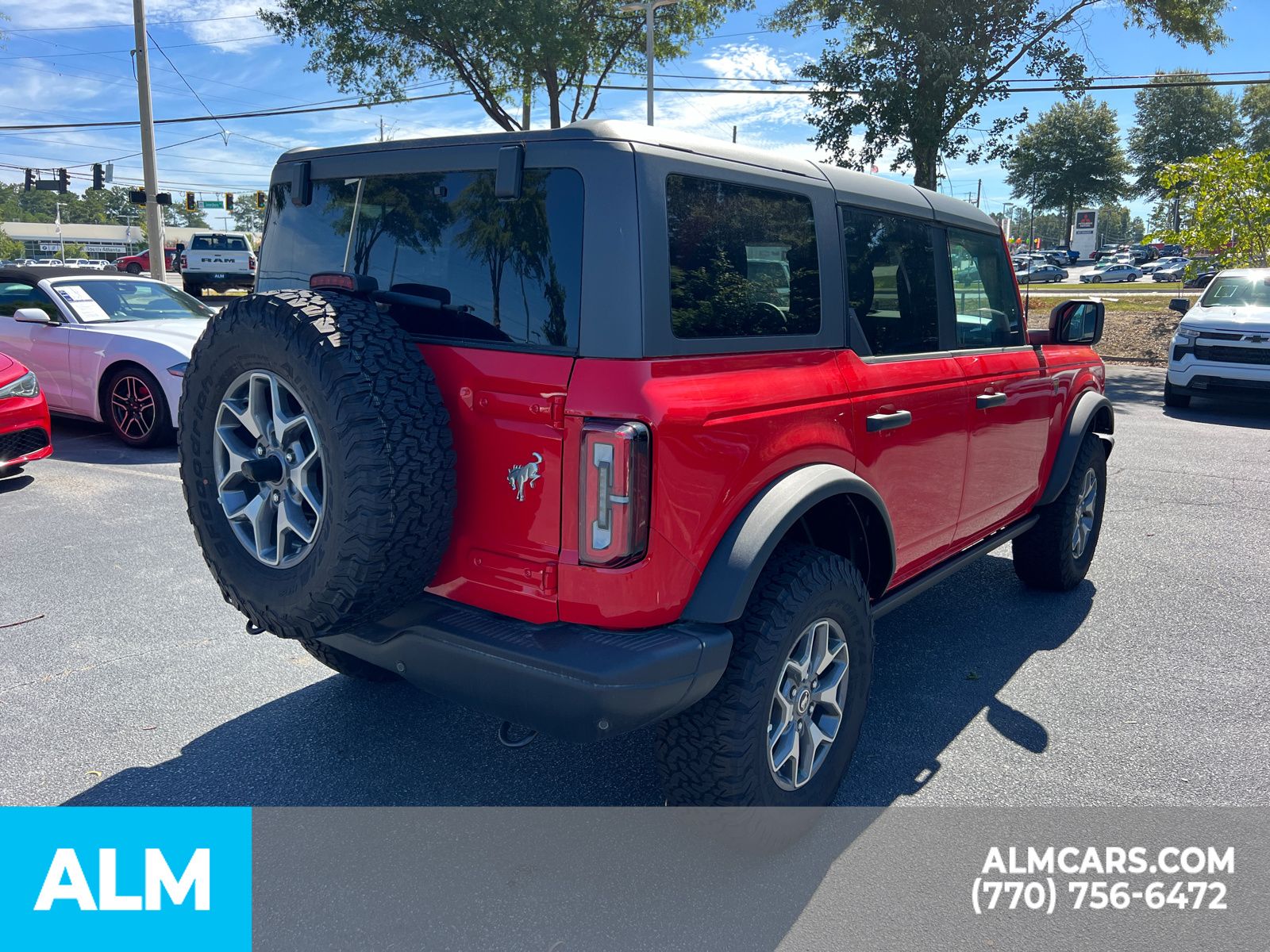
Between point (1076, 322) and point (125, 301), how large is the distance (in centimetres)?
839

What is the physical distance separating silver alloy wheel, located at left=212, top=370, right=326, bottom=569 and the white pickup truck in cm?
2595

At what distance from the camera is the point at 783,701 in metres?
2.71

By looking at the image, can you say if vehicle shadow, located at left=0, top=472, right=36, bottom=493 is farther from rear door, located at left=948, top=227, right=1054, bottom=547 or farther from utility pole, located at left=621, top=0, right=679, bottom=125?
utility pole, located at left=621, top=0, right=679, bottom=125

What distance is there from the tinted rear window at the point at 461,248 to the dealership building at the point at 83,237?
118 meters

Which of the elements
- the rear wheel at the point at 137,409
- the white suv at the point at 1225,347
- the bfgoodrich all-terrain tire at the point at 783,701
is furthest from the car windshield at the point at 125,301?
the white suv at the point at 1225,347

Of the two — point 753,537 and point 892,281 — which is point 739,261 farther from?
point 892,281

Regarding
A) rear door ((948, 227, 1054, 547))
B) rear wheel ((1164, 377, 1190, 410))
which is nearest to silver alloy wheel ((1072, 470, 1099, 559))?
rear door ((948, 227, 1054, 547))

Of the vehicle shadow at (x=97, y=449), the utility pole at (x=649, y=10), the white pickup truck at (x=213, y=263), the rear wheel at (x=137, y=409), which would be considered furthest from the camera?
the white pickup truck at (x=213, y=263)

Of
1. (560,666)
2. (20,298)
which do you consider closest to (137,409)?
(20,298)

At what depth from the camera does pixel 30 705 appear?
3619mm

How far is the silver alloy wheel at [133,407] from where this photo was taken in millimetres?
8156

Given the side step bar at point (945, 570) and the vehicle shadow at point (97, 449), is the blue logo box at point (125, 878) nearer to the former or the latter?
the side step bar at point (945, 570)

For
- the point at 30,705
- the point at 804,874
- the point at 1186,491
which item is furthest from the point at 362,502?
the point at 1186,491

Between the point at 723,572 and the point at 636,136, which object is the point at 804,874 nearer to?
the point at 723,572
